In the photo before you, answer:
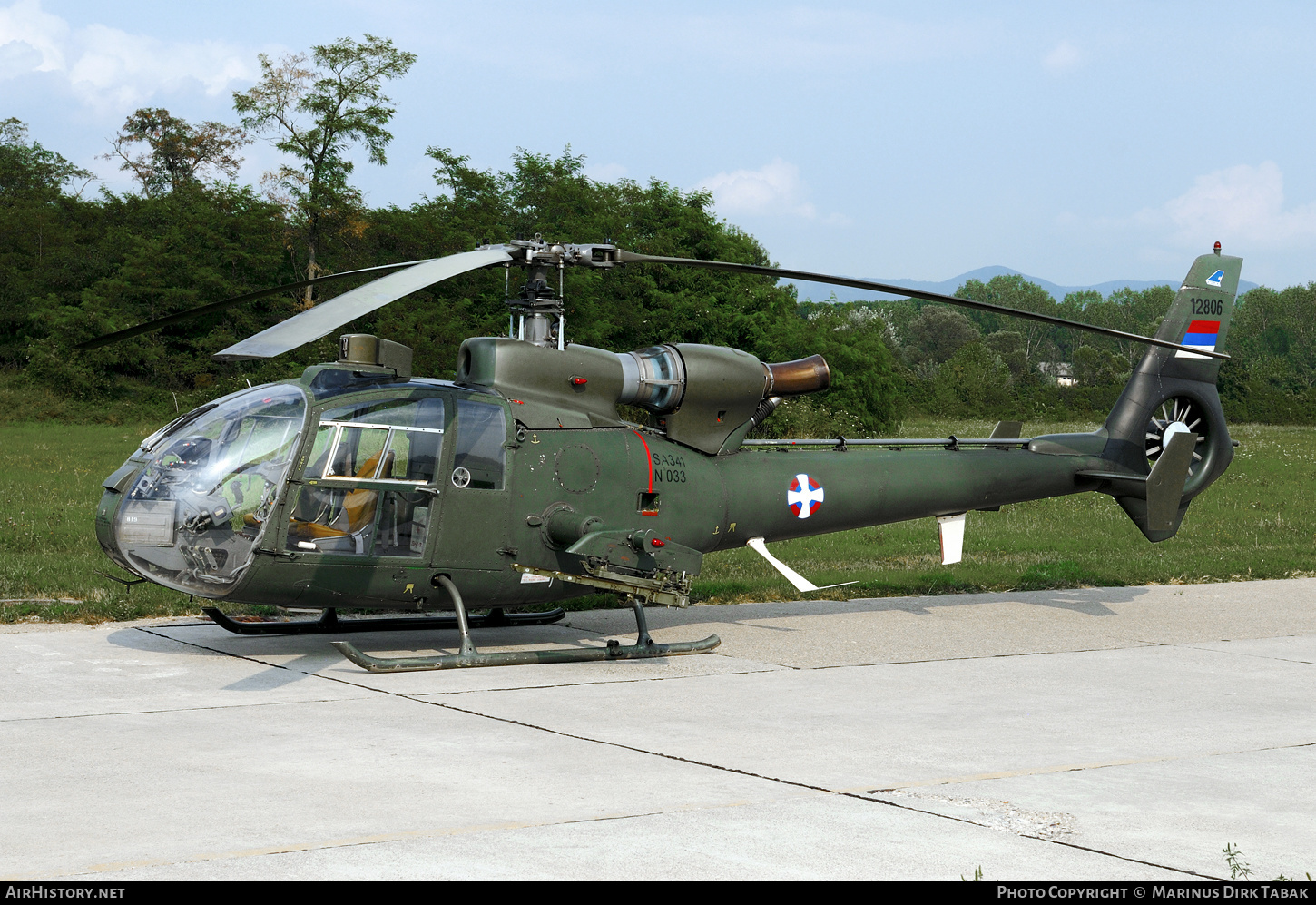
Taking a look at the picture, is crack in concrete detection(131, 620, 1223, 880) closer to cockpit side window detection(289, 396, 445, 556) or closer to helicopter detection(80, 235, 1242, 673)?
helicopter detection(80, 235, 1242, 673)

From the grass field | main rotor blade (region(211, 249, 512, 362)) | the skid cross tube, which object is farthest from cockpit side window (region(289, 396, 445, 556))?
the grass field

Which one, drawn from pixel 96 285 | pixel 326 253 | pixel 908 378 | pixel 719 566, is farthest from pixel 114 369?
pixel 908 378

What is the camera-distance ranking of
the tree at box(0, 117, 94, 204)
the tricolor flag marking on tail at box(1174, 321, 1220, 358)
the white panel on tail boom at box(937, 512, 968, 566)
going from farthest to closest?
the tree at box(0, 117, 94, 204), the tricolor flag marking on tail at box(1174, 321, 1220, 358), the white panel on tail boom at box(937, 512, 968, 566)

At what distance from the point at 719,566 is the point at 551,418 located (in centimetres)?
592

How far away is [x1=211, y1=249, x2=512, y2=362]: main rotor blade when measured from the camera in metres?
6.55

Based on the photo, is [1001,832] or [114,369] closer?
[1001,832]

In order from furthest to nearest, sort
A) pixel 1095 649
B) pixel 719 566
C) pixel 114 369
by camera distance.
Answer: pixel 114 369 < pixel 719 566 < pixel 1095 649

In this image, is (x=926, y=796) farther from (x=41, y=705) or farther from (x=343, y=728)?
(x=41, y=705)

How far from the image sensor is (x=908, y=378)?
82312 millimetres

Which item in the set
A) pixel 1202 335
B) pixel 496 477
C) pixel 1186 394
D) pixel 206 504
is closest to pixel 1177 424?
pixel 1186 394

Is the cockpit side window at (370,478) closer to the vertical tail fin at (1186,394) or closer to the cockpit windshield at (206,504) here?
the cockpit windshield at (206,504)

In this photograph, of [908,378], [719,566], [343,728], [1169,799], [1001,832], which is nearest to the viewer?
[1001,832]

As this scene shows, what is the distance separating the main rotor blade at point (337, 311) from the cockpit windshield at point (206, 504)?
4.31ft

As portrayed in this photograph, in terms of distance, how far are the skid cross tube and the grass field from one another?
301 cm
